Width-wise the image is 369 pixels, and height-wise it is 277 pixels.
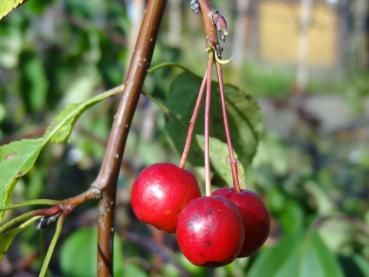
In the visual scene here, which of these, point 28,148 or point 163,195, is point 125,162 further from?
point 163,195

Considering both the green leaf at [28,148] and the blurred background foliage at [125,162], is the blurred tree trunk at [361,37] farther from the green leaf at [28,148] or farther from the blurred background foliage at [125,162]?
the green leaf at [28,148]

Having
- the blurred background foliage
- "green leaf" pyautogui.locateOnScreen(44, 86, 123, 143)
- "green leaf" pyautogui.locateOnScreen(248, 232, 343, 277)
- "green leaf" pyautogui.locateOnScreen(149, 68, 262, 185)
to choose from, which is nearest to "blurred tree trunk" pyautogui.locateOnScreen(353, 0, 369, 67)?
the blurred background foliage

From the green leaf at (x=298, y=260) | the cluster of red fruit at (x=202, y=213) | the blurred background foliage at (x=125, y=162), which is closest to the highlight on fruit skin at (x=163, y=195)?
the cluster of red fruit at (x=202, y=213)

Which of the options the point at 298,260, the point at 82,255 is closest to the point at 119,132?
the point at 298,260

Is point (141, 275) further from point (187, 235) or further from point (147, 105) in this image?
point (187, 235)

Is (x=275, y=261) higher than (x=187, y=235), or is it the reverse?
(x=187, y=235)

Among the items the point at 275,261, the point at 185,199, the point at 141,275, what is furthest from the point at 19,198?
the point at 185,199
